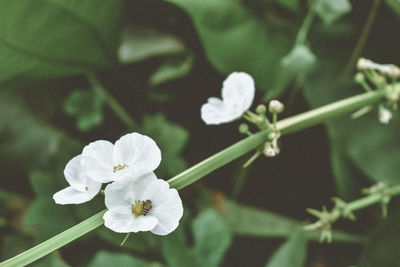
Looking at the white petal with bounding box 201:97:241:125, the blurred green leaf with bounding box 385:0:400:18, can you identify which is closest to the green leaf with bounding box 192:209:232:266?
the white petal with bounding box 201:97:241:125

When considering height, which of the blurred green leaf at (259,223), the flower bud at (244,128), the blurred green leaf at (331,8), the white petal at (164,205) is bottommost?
the blurred green leaf at (259,223)

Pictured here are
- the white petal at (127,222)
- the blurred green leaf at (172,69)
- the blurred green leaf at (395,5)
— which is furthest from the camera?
the blurred green leaf at (172,69)

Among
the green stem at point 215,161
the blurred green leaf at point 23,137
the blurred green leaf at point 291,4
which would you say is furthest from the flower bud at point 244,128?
the blurred green leaf at point 23,137

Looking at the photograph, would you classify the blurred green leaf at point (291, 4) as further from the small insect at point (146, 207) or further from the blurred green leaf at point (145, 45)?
the small insect at point (146, 207)

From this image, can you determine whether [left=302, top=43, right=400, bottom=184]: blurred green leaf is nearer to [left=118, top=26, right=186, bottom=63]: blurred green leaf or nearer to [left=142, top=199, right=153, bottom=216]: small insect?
[left=118, top=26, right=186, bottom=63]: blurred green leaf

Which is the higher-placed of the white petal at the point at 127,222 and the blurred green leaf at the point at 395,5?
the blurred green leaf at the point at 395,5

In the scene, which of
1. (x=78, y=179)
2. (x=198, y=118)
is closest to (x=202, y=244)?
(x=198, y=118)

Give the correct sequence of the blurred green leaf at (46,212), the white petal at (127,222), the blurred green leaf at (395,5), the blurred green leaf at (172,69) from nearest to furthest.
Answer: the white petal at (127,222) < the blurred green leaf at (395,5) < the blurred green leaf at (46,212) < the blurred green leaf at (172,69)

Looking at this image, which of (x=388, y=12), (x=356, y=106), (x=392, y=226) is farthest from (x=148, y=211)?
(x=388, y=12)

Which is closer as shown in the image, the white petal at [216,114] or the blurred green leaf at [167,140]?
the white petal at [216,114]
